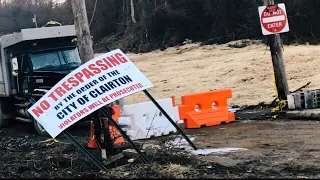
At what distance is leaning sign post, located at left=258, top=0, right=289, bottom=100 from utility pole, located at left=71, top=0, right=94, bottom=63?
19.9ft

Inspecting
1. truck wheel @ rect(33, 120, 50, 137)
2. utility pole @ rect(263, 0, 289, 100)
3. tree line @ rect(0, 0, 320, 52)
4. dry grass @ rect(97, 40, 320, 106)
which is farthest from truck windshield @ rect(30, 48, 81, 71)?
tree line @ rect(0, 0, 320, 52)

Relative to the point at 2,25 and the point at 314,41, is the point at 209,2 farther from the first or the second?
the point at 2,25

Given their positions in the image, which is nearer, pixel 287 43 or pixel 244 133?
pixel 244 133

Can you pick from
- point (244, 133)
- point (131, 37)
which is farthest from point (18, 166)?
point (131, 37)

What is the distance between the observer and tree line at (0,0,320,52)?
33.2m

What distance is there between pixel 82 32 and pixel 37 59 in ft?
16.7

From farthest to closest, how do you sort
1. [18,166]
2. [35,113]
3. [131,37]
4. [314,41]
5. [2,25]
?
1. [2,25]
2. [131,37]
3. [314,41]
4. [18,166]
5. [35,113]

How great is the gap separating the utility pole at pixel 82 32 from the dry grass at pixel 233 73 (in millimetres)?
8490

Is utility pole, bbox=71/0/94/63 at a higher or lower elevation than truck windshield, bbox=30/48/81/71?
higher

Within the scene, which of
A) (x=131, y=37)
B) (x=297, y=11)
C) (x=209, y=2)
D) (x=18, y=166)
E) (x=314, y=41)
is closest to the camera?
(x=18, y=166)

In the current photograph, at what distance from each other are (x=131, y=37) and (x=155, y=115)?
3689 cm

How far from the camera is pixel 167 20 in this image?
46.4 meters

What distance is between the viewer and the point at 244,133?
11.0 m

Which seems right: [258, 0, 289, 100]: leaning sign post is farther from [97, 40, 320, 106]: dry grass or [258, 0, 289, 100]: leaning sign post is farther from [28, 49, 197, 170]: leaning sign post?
[28, 49, 197, 170]: leaning sign post
